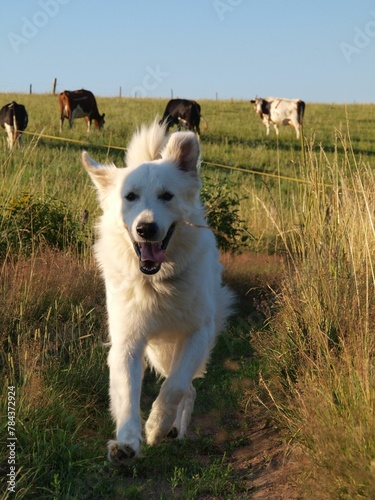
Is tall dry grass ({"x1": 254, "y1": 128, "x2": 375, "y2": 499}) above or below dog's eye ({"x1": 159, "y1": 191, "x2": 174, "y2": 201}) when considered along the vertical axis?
below

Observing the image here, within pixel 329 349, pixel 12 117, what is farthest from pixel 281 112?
pixel 329 349

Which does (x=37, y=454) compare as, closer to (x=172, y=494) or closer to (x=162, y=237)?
(x=172, y=494)

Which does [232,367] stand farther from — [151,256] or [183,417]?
[151,256]

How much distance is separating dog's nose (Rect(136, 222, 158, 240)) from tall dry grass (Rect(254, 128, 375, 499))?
108cm

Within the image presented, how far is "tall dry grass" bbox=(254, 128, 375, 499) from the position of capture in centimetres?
309

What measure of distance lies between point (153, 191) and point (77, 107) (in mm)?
24477

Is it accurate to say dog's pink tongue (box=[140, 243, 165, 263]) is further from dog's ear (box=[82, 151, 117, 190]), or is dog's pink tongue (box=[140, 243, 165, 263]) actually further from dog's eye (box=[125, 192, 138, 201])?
dog's ear (box=[82, 151, 117, 190])

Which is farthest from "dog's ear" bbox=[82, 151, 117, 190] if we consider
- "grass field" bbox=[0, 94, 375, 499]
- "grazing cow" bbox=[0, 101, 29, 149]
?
"grazing cow" bbox=[0, 101, 29, 149]

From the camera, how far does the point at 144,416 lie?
201 inches

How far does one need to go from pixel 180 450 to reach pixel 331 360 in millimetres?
1079

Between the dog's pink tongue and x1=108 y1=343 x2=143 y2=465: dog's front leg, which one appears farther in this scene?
the dog's pink tongue

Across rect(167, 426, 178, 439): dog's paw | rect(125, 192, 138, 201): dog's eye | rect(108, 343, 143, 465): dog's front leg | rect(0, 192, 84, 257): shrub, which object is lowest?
rect(167, 426, 178, 439): dog's paw

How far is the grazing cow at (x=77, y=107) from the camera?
2773 cm

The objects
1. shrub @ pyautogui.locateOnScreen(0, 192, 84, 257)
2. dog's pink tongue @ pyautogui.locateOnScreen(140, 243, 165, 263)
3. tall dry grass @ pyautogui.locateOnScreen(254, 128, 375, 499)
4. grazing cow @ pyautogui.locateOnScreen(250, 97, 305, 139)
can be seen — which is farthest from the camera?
grazing cow @ pyautogui.locateOnScreen(250, 97, 305, 139)
